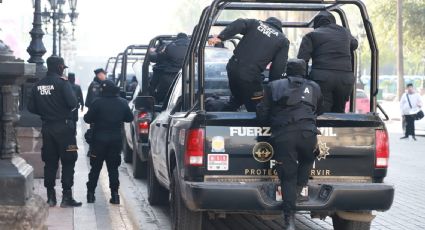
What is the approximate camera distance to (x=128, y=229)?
364 inches

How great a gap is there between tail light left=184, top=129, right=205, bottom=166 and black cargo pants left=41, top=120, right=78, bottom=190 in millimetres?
3171

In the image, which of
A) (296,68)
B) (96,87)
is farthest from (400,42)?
(296,68)

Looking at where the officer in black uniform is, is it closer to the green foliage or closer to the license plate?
the license plate

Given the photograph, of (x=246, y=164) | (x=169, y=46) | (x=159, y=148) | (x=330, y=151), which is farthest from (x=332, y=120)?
(x=169, y=46)

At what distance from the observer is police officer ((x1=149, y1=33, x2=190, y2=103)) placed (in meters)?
12.9

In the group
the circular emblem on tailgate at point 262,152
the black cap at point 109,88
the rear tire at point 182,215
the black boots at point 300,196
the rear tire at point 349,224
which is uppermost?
the black cap at point 109,88

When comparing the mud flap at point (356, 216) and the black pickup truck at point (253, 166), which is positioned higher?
the black pickup truck at point (253, 166)

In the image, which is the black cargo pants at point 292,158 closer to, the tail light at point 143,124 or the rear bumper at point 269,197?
the rear bumper at point 269,197

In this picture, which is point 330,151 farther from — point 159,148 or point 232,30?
point 159,148

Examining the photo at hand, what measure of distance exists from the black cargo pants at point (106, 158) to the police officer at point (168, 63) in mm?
2478

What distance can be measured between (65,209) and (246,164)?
3.53 meters

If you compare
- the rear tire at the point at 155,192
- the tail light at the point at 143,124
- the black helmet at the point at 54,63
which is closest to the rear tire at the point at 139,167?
the tail light at the point at 143,124

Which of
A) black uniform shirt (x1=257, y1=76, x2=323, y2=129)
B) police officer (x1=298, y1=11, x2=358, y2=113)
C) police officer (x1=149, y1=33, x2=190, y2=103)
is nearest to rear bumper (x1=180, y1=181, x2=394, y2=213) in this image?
black uniform shirt (x1=257, y1=76, x2=323, y2=129)

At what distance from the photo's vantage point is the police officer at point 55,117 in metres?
10.1
